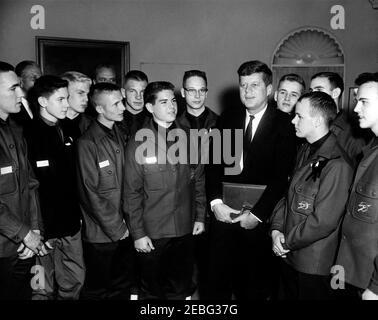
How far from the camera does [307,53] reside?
5.78 meters

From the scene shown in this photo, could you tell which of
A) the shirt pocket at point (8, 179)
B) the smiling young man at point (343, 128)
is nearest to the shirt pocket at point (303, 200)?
the smiling young man at point (343, 128)

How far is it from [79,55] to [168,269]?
366 centimetres

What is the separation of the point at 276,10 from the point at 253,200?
166 inches

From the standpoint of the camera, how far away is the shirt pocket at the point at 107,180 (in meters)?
2.66

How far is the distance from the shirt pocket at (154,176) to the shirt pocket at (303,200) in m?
0.93

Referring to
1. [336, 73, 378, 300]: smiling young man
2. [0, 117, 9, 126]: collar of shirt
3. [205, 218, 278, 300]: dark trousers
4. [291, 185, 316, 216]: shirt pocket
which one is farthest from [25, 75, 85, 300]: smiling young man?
[336, 73, 378, 300]: smiling young man

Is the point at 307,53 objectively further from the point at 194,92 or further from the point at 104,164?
the point at 104,164

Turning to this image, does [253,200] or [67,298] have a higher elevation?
[253,200]

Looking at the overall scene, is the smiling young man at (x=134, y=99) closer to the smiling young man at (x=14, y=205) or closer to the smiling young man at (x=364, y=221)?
the smiling young man at (x=14, y=205)

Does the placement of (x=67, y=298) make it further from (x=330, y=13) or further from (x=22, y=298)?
(x=330, y=13)

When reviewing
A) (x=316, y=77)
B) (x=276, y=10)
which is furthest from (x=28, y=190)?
→ (x=276, y=10)

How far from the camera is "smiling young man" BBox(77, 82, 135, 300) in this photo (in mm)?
2627

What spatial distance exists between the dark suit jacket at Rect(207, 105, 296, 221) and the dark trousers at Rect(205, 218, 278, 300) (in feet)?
0.70
